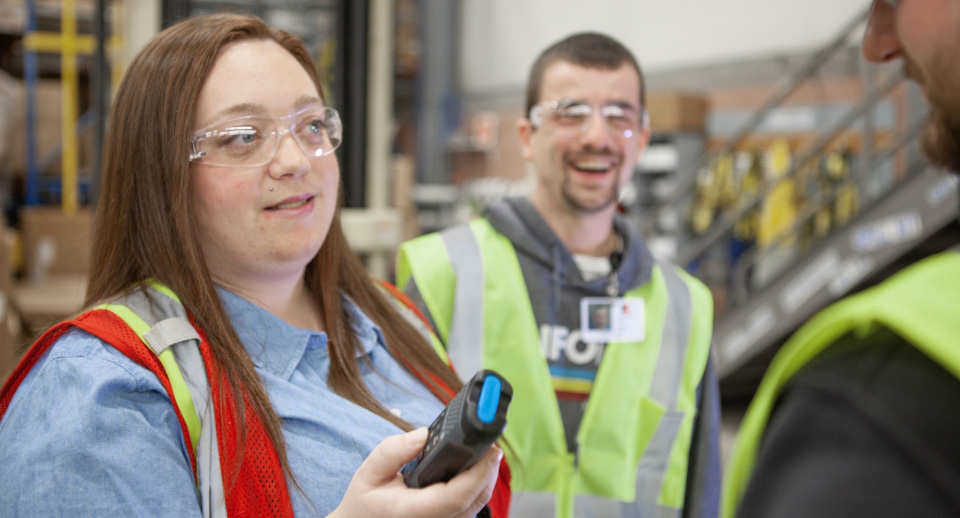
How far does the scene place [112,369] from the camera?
1.08 meters

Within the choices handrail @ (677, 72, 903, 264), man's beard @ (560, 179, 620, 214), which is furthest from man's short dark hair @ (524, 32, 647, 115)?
handrail @ (677, 72, 903, 264)

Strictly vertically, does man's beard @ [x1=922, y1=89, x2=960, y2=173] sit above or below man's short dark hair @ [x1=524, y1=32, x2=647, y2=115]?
→ below

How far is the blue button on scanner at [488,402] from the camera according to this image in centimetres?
94

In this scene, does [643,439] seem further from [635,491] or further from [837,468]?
[837,468]

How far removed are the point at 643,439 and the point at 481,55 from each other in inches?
450

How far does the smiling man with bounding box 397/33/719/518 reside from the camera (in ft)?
6.24

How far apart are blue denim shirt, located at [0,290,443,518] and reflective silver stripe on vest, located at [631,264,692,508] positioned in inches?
33.4

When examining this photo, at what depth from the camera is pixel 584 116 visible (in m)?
2.07

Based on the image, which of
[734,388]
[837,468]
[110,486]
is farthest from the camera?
[734,388]

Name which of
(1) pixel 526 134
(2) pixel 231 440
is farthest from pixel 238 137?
(1) pixel 526 134

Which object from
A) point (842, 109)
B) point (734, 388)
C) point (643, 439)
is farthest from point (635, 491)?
point (842, 109)

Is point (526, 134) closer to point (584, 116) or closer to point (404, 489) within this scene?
point (584, 116)

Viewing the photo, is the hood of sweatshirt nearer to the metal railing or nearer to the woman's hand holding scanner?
the woman's hand holding scanner

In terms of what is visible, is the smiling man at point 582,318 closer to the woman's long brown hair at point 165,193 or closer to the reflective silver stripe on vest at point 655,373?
the reflective silver stripe on vest at point 655,373
